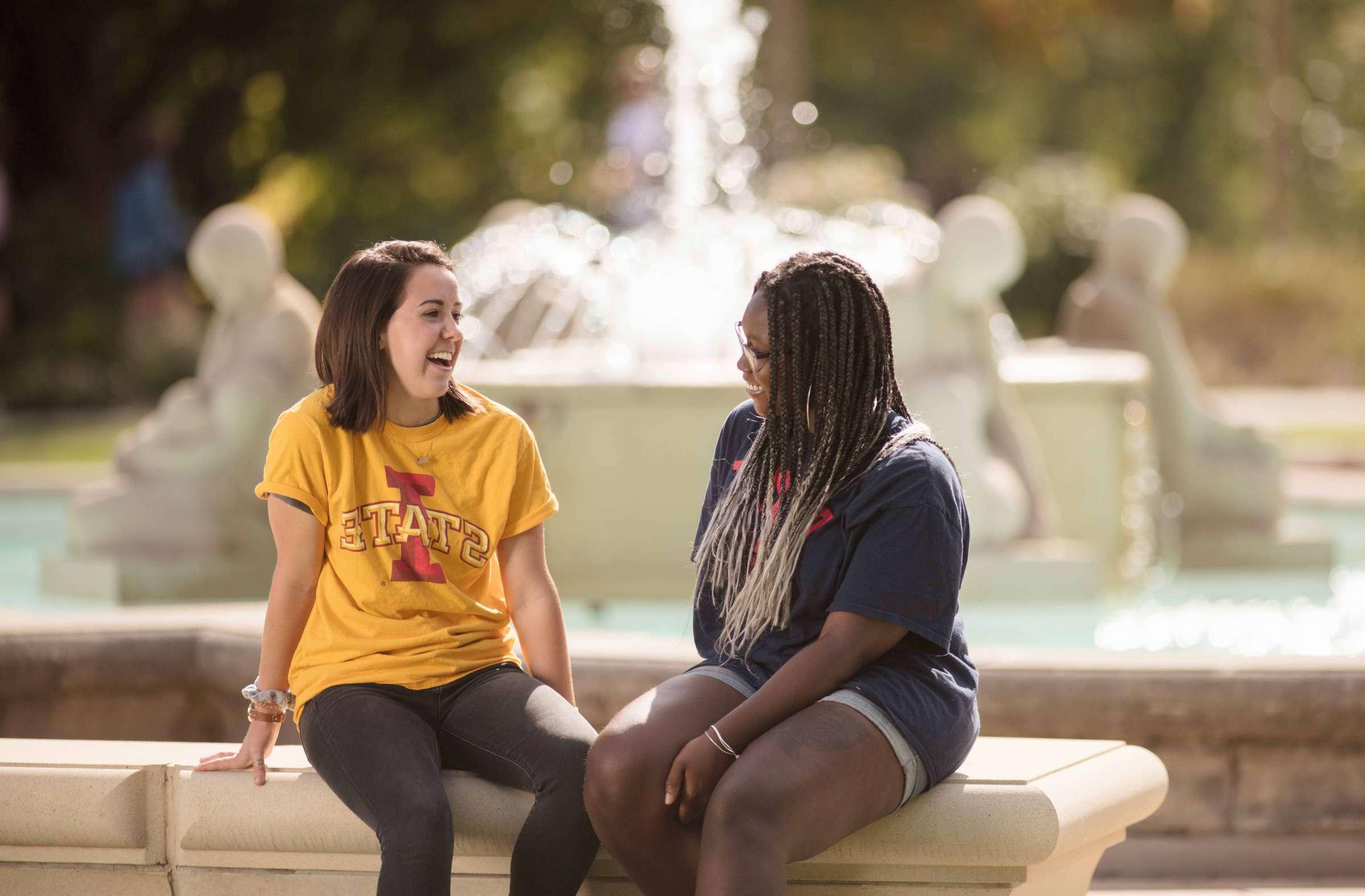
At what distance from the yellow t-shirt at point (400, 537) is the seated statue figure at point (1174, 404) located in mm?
5445

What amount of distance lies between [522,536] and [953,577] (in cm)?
81

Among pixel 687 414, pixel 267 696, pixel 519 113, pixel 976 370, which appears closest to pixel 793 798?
pixel 267 696

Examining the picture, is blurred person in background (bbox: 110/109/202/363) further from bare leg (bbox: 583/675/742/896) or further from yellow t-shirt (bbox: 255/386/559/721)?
bare leg (bbox: 583/675/742/896)

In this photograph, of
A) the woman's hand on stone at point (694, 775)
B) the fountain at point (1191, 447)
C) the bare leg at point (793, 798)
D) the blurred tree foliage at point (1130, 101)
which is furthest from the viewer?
the blurred tree foliage at point (1130, 101)

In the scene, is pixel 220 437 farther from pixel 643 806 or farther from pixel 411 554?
pixel 643 806

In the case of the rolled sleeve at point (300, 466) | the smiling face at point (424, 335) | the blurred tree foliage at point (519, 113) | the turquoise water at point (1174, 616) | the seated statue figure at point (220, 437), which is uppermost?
the blurred tree foliage at point (519, 113)

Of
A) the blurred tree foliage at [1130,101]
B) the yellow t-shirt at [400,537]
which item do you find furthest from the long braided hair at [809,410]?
the blurred tree foliage at [1130,101]

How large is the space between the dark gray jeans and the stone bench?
82 millimetres

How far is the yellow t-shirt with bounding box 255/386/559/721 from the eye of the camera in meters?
3.01

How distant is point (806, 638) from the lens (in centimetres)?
291

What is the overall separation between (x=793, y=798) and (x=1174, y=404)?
586cm

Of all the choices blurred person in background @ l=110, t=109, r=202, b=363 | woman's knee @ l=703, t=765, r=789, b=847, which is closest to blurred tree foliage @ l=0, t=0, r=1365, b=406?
blurred person in background @ l=110, t=109, r=202, b=363

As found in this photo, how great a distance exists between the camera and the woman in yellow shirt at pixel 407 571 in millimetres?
2916

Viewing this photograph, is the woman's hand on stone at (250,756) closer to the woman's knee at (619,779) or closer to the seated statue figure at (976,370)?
the woman's knee at (619,779)
